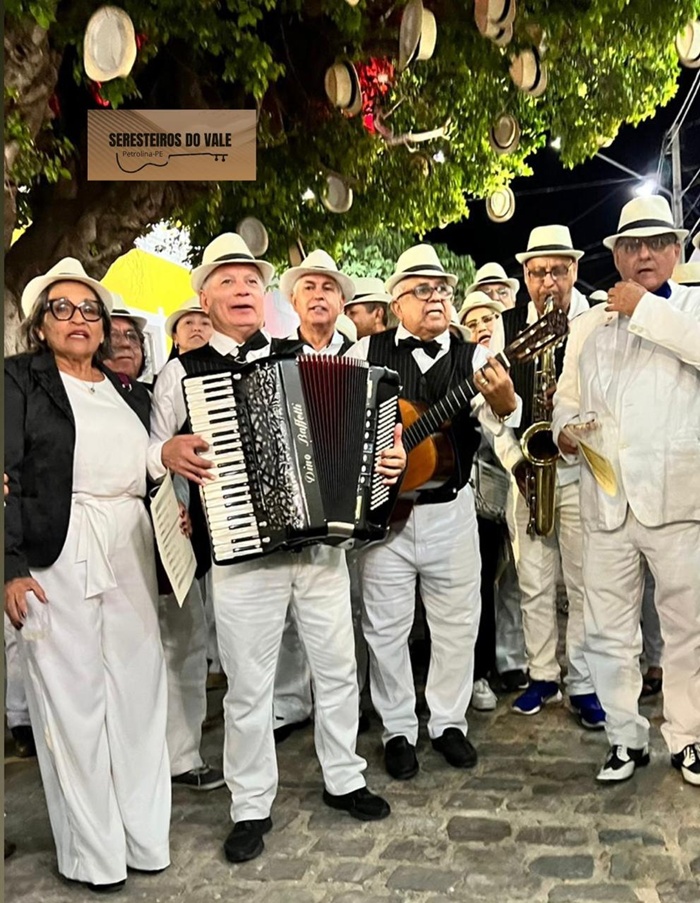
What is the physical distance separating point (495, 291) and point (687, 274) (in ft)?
2.74

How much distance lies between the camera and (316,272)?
3406 mm

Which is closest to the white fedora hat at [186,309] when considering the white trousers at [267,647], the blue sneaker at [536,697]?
the white trousers at [267,647]

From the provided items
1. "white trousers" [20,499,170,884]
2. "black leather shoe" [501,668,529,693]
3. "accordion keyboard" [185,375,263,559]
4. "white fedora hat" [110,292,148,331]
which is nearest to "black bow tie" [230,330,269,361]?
"accordion keyboard" [185,375,263,559]

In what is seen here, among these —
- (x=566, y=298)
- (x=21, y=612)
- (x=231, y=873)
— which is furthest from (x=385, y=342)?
(x=231, y=873)

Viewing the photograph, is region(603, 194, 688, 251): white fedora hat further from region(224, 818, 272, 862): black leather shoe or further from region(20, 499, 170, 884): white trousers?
region(224, 818, 272, 862): black leather shoe

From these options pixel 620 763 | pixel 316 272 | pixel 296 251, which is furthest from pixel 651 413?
pixel 296 251

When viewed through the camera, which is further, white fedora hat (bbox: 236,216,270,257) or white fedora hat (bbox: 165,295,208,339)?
white fedora hat (bbox: 165,295,208,339)

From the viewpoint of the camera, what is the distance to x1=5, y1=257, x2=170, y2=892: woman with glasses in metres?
2.52

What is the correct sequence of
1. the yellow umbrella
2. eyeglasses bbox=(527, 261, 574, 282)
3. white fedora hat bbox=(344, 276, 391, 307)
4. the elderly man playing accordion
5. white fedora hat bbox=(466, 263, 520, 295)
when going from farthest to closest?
white fedora hat bbox=(344, 276, 391, 307), white fedora hat bbox=(466, 263, 520, 295), eyeglasses bbox=(527, 261, 574, 282), the yellow umbrella, the elderly man playing accordion

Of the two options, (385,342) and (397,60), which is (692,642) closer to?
(385,342)

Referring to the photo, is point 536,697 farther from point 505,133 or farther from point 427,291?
point 505,133

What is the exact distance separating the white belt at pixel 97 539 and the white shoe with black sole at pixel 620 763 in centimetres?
179

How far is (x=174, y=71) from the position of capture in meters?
3.21

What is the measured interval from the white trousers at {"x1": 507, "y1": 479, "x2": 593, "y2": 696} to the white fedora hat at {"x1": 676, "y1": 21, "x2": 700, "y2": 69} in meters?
1.69
